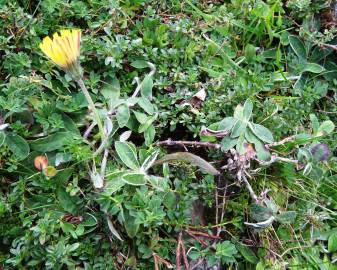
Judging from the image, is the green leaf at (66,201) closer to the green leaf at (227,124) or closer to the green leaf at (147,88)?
the green leaf at (147,88)

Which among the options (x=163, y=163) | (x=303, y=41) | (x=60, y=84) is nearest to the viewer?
(x=163, y=163)

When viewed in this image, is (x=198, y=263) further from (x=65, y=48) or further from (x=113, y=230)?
(x=65, y=48)

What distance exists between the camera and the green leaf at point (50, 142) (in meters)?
2.03

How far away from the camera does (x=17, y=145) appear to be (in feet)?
6.62

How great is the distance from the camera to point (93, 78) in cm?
222

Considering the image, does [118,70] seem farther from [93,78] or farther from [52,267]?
[52,267]

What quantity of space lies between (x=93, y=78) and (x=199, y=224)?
741 millimetres

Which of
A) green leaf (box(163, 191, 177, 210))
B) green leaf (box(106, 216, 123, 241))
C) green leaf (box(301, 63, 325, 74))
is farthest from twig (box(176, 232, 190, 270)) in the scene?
green leaf (box(301, 63, 325, 74))

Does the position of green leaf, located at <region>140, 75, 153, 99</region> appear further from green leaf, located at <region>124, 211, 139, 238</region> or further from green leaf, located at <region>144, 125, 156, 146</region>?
green leaf, located at <region>124, 211, 139, 238</region>

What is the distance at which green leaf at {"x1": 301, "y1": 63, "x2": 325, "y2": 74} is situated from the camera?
8.50 ft

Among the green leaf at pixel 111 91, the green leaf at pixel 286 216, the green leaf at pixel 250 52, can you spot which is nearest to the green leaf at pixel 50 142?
the green leaf at pixel 111 91

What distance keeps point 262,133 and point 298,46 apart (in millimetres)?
677

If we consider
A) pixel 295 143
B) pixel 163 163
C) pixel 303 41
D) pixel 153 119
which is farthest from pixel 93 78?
pixel 303 41

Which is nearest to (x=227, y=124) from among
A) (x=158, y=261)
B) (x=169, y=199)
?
(x=169, y=199)
